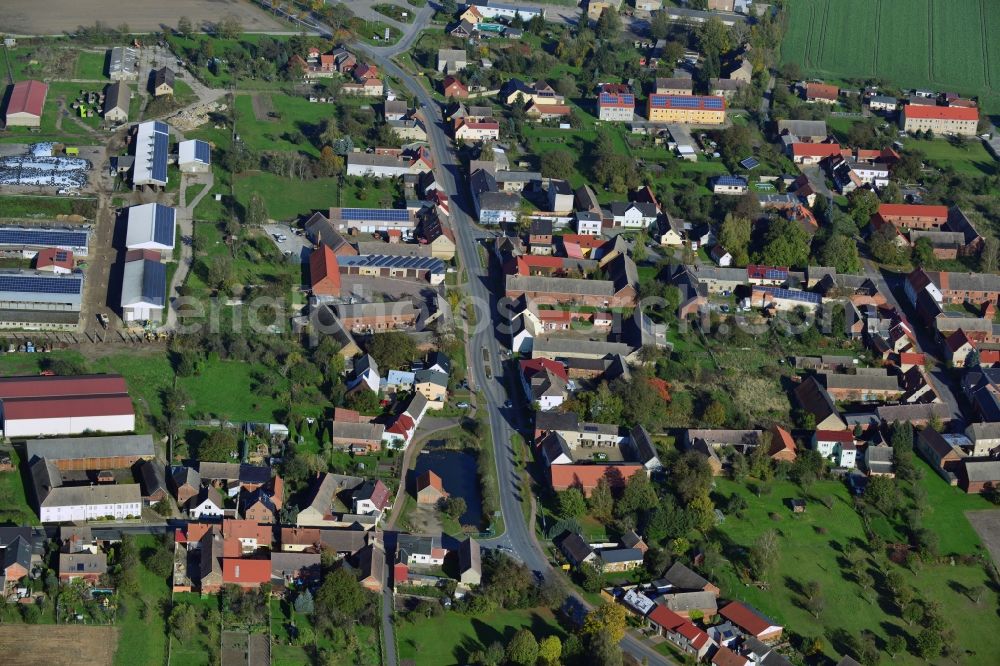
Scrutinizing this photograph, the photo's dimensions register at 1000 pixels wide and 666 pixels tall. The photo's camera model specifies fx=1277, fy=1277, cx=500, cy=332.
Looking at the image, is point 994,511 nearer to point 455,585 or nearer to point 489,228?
→ point 455,585

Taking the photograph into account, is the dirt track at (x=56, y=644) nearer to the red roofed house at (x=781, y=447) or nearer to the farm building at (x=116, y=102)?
the red roofed house at (x=781, y=447)

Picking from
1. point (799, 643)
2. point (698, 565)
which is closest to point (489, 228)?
point (698, 565)

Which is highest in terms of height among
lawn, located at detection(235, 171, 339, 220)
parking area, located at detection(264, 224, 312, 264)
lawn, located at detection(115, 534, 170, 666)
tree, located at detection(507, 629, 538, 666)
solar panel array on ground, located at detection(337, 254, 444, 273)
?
tree, located at detection(507, 629, 538, 666)

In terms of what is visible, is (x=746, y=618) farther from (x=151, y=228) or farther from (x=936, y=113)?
(x=936, y=113)

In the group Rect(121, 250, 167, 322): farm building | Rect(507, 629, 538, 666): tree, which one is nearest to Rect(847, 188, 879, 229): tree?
Rect(121, 250, 167, 322): farm building

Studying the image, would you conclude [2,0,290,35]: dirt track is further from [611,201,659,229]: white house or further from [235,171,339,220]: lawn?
[611,201,659,229]: white house

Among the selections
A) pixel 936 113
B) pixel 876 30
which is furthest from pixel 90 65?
pixel 876 30
